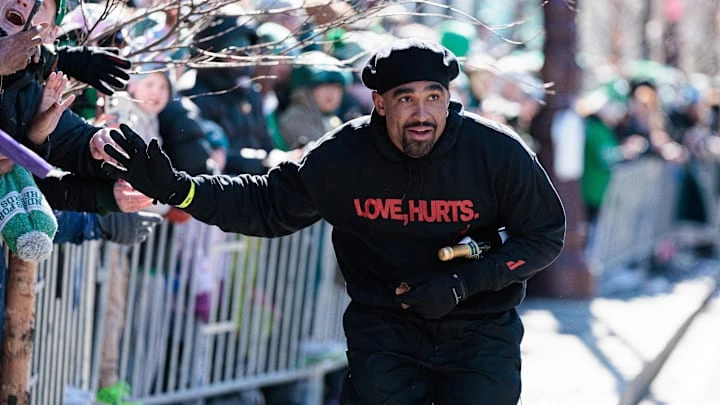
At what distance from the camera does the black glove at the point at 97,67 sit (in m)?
4.43

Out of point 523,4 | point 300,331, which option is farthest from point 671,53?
point 300,331

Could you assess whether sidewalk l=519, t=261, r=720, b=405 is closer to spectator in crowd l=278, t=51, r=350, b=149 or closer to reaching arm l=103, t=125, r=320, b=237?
spectator in crowd l=278, t=51, r=350, b=149

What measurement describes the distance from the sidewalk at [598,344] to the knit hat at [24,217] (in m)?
3.31

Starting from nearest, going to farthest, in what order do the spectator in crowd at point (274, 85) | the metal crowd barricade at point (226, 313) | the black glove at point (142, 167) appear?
Answer: the black glove at point (142, 167), the metal crowd barricade at point (226, 313), the spectator in crowd at point (274, 85)

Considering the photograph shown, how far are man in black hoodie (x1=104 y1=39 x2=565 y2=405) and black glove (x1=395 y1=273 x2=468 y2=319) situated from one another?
0.02 metres

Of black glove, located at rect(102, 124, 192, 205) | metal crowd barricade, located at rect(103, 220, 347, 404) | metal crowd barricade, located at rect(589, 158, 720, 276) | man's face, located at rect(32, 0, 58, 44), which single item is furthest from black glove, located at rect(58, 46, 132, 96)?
metal crowd barricade, located at rect(589, 158, 720, 276)

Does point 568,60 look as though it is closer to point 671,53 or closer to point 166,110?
point 166,110

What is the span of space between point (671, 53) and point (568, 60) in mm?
15770

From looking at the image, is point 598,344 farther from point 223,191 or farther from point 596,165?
point 223,191

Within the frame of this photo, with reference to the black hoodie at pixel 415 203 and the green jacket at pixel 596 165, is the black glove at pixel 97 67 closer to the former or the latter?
the black hoodie at pixel 415 203

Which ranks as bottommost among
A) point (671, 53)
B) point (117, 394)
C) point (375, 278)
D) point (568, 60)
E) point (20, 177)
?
Result: point (117, 394)

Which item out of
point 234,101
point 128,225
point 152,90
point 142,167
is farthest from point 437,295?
point 234,101

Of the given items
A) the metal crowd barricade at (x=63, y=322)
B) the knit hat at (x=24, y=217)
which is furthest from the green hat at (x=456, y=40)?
the knit hat at (x=24, y=217)

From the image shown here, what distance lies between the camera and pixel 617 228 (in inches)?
528
